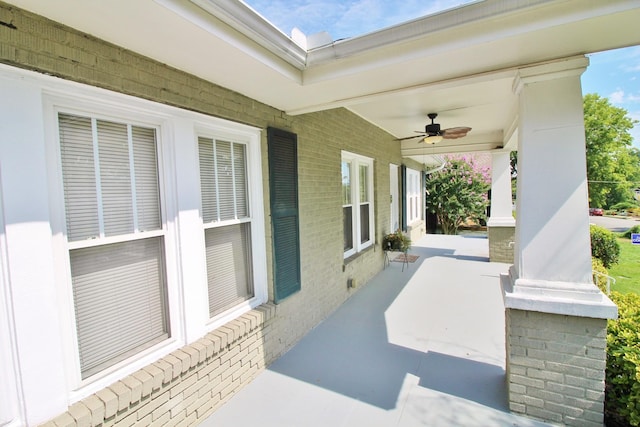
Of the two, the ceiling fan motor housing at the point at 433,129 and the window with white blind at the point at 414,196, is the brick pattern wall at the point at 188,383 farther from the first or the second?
the window with white blind at the point at 414,196

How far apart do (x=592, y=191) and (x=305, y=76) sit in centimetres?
2974

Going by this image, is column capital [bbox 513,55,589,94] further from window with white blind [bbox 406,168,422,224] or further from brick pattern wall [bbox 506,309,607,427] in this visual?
window with white blind [bbox 406,168,422,224]

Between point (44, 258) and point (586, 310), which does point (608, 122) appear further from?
point (44, 258)

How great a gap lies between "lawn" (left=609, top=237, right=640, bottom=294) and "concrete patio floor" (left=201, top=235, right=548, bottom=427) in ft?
9.88

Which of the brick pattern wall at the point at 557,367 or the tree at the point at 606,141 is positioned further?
the tree at the point at 606,141

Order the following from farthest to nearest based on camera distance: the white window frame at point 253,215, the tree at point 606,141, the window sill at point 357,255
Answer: the tree at point 606,141 < the window sill at point 357,255 < the white window frame at point 253,215

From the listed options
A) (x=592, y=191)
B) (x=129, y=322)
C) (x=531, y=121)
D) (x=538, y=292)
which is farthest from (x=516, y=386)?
(x=592, y=191)

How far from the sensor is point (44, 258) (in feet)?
5.12

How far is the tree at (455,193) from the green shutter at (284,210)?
11680 millimetres

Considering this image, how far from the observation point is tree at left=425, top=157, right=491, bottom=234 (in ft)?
44.3

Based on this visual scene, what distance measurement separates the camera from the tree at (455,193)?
1351 cm

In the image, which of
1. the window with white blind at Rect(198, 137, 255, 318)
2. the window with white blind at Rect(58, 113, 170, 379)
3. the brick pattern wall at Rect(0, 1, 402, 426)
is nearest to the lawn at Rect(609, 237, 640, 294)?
the brick pattern wall at Rect(0, 1, 402, 426)

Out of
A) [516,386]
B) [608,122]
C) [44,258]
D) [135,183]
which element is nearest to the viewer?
[44,258]

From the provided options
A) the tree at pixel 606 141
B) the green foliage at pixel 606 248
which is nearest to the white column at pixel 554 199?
the green foliage at pixel 606 248
